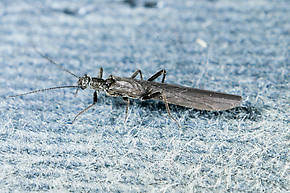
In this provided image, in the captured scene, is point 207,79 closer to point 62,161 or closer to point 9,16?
point 62,161

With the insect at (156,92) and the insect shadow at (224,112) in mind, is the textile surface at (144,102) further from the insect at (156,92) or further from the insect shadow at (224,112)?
the insect at (156,92)

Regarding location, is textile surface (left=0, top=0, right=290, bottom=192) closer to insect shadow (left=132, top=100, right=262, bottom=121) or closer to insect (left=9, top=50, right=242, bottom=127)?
insect shadow (left=132, top=100, right=262, bottom=121)

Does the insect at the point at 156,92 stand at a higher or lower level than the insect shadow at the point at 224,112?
higher

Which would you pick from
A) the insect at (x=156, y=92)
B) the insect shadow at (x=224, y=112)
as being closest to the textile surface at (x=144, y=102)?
the insect shadow at (x=224, y=112)

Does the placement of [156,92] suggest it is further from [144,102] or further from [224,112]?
[224,112]

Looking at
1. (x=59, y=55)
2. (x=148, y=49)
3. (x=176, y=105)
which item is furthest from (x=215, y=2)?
(x=59, y=55)

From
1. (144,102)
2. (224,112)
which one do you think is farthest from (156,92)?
(224,112)

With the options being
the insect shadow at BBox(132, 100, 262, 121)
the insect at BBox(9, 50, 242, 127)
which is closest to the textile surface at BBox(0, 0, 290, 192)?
the insect shadow at BBox(132, 100, 262, 121)
